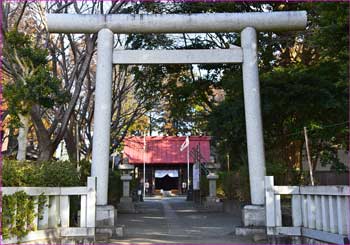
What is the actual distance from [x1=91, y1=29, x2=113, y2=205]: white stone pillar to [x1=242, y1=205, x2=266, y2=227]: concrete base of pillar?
3.27 metres

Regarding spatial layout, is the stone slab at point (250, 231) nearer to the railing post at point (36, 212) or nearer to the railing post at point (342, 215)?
the railing post at point (342, 215)

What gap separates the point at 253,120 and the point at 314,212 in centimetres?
265

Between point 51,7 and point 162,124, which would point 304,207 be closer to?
point 51,7

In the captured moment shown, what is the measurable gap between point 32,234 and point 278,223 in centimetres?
484

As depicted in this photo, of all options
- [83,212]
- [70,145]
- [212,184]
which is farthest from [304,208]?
[212,184]

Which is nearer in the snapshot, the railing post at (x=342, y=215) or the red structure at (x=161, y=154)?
the railing post at (x=342, y=215)

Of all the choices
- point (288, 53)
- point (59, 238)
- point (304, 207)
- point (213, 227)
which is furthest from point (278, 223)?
point (288, 53)

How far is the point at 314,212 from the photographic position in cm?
748

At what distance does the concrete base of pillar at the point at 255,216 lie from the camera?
8922mm

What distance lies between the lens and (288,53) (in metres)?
16.0

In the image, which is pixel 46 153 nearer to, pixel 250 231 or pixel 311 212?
pixel 250 231

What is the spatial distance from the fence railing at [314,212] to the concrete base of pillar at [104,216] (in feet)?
11.3

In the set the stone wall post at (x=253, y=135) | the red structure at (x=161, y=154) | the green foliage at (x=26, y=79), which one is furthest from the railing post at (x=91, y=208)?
the red structure at (x=161, y=154)

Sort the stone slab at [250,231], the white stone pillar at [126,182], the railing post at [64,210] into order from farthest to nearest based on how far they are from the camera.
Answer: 1. the white stone pillar at [126,182]
2. the stone slab at [250,231]
3. the railing post at [64,210]
